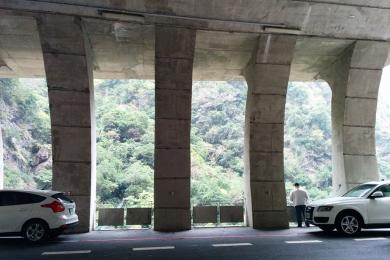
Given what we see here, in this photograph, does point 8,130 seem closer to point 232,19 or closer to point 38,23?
point 38,23

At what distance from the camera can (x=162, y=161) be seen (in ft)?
47.9

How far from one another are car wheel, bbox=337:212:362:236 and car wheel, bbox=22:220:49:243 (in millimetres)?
7836

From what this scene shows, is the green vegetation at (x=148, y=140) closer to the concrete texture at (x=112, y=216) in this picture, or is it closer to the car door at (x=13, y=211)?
the concrete texture at (x=112, y=216)

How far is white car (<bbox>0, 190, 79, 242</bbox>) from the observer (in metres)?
11.0

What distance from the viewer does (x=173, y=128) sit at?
14.8m

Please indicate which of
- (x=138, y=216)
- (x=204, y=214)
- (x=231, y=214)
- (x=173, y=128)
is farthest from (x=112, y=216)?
(x=231, y=214)

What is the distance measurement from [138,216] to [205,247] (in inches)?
235

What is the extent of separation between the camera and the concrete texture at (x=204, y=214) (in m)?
16.1

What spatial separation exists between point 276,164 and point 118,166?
27.6 metres

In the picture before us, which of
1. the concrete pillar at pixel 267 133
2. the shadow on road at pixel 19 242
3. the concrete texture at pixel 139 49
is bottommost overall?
the shadow on road at pixel 19 242

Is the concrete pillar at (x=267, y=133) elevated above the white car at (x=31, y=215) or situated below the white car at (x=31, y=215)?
above

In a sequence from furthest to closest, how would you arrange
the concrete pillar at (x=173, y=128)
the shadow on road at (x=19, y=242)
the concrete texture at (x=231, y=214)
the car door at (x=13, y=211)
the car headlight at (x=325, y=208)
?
1. the concrete texture at (x=231, y=214)
2. the concrete pillar at (x=173, y=128)
3. the car headlight at (x=325, y=208)
4. the car door at (x=13, y=211)
5. the shadow on road at (x=19, y=242)

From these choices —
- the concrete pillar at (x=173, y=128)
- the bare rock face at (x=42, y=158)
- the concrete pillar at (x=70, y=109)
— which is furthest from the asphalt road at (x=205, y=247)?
the bare rock face at (x=42, y=158)

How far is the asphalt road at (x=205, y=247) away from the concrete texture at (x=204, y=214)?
293 centimetres
